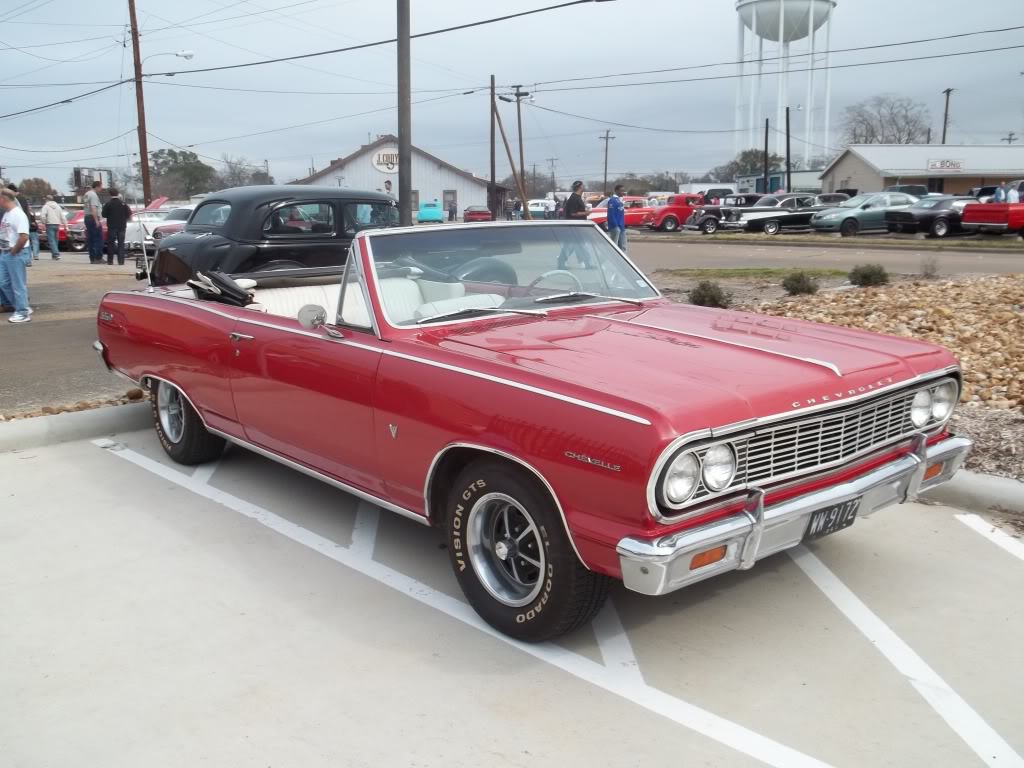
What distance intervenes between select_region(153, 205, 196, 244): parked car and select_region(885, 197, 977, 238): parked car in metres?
20.7

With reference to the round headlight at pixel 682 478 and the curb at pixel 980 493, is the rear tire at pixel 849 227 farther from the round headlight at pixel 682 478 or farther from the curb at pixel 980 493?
the round headlight at pixel 682 478

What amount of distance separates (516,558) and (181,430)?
2973mm

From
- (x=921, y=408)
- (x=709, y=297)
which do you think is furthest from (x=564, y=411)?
(x=709, y=297)

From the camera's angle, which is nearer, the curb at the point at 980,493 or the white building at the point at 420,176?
the curb at the point at 980,493

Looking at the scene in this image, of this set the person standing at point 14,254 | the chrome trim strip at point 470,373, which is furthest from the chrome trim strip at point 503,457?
the person standing at point 14,254

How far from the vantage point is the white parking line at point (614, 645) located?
11.0ft

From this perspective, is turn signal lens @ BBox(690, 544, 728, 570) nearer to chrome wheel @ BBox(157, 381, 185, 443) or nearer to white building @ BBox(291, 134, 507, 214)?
chrome wheel @ BBox(157, 381, 185, 443)

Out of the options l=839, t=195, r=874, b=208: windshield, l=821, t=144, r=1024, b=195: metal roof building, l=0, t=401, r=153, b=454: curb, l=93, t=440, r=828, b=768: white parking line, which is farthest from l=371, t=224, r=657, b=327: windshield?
l=821, t=144, r=1024, b=195: metal roof building

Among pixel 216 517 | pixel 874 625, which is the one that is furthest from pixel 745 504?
pixel 216 517

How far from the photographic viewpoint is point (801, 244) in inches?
1023

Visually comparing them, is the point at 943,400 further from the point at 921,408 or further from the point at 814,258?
the point at 814,258

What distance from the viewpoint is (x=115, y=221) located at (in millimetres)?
19797

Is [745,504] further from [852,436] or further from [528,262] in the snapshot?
[528,262]

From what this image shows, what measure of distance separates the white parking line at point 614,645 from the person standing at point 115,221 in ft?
59.7
